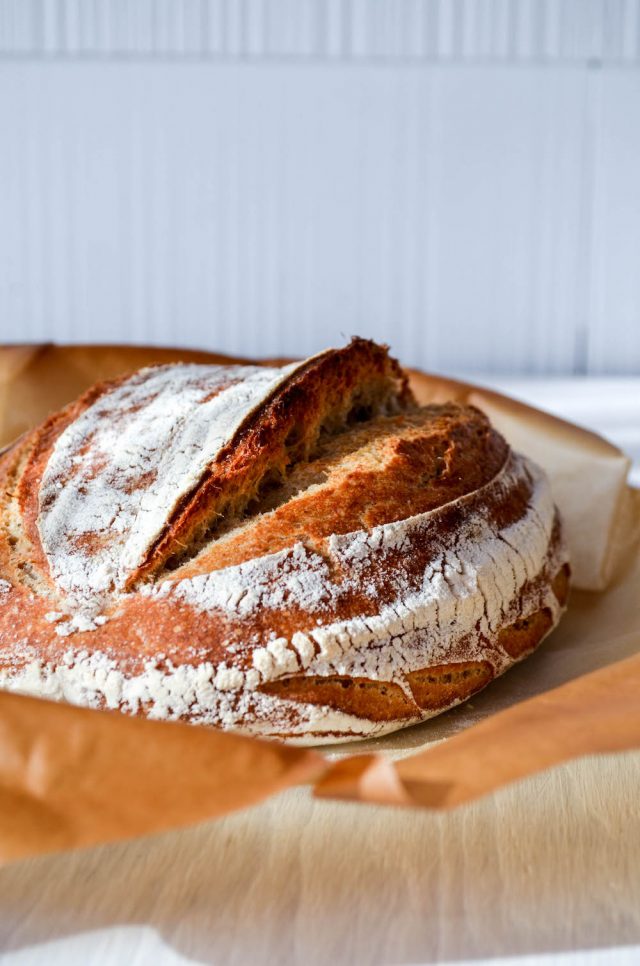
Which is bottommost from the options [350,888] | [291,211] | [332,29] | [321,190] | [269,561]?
[350,888]

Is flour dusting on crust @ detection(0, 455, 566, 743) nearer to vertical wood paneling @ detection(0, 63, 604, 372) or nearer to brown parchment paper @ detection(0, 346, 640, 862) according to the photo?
brown parchment paper @ detection(0, 346, 640, 862)

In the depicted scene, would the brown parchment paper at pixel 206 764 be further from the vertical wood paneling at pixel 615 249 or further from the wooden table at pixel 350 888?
the vertical wood paneling at pixel 615 249

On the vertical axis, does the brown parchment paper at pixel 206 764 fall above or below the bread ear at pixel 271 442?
below

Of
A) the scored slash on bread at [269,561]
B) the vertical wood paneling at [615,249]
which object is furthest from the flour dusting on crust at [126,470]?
the vertical wood paneling at [615,249]

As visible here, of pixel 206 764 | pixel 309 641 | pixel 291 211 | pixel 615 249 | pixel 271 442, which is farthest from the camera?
pixel 291 211

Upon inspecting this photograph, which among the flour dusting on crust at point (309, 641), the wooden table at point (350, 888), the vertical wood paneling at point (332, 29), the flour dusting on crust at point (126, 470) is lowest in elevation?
the wooden table at point (350, 888)

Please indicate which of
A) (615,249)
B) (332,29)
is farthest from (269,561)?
(615,249)

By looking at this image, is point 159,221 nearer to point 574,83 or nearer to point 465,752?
point 574,83

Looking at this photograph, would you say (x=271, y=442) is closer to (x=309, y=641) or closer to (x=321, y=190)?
(x=309, y=641)
